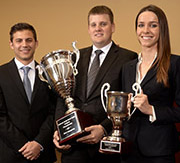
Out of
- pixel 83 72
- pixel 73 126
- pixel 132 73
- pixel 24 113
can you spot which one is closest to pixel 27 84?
pixel 24 113

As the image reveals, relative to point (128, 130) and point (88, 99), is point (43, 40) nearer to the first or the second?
point (88, 99)

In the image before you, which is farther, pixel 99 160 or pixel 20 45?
pixel 20 45

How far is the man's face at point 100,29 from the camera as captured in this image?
98.8 inches

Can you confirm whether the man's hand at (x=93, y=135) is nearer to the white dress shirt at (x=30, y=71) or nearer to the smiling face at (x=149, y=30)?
the smiling face at (x=149, y=30)

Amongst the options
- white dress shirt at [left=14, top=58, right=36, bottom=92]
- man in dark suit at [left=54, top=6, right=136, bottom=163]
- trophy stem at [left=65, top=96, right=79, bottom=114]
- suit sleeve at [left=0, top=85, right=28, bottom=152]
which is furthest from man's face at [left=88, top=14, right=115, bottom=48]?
suit sleeve at [left=0, top=85, right=28, bottom=152]

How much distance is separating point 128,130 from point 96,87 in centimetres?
46

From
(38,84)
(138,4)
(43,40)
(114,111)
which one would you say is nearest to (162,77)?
(114,111)

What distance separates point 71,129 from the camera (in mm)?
2107

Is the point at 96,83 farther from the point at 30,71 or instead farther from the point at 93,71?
the point at 30,71

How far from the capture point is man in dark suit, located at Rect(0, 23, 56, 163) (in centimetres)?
260

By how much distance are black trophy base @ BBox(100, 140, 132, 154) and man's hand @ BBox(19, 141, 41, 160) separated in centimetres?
84

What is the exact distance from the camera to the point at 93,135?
2170 millimetres

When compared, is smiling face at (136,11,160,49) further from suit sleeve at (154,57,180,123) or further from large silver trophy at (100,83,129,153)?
large silver trophy at (100,83,129,153)

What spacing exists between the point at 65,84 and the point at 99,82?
253mm
